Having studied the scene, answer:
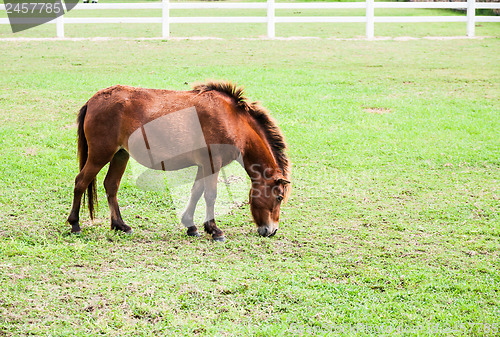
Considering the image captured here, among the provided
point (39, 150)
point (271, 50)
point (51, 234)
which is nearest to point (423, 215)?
point (51, 234)

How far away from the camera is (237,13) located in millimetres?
23688

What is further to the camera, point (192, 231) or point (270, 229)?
point (192, 231)

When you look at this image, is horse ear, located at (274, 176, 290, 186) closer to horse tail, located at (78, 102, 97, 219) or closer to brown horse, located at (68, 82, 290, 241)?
brown horse, located at (68, 82, 290, 241)

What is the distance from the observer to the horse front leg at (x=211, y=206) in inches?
222

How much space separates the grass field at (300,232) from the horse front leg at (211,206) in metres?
0.11

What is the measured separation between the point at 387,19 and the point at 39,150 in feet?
41.9

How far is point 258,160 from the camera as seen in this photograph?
5.64 meters

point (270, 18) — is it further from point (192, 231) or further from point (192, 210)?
point (192, 231)

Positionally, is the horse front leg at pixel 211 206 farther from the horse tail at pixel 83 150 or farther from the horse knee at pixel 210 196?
the horse tail at pixel 83 150

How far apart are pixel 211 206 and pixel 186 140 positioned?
0.71 metres

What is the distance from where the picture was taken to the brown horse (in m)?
5.47

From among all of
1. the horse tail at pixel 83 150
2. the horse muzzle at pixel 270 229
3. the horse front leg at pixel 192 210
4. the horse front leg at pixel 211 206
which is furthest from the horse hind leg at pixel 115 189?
the horse muzzle at pixel 270 229

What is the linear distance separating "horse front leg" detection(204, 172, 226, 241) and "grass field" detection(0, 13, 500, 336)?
0.36 ft

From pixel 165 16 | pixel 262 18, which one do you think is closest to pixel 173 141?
pixel 165 16
